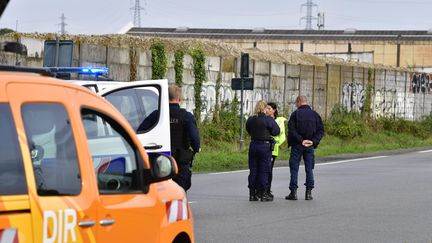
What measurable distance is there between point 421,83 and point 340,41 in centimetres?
3851

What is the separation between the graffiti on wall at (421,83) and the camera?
53625 millimetres

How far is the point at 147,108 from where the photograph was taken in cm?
1323

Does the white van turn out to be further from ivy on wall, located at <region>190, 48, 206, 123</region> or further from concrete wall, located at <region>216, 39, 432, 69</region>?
concrete wall, located at <region>216, 39, 432, 69</region>

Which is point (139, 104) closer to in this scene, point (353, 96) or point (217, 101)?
point (217, 101)

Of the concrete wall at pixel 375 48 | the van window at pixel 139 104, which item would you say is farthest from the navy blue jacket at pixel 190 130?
the concrete wall at pixel 375 48

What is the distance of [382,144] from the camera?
142ft

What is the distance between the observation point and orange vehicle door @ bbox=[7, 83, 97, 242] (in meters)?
5.33

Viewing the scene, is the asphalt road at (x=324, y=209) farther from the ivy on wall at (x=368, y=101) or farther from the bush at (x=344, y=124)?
the ivy on wall at (x=368, y=101)

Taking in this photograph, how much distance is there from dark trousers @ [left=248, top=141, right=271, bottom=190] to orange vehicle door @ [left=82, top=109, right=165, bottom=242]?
10224mm

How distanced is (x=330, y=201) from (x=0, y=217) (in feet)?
43.0

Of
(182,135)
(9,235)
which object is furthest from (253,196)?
(9,235)

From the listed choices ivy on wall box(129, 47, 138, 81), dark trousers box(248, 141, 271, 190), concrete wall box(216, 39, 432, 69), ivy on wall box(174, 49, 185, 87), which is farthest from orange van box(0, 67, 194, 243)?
concrete wall box(216, 39, 432, 69)

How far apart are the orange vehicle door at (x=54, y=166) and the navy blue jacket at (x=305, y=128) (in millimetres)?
11834

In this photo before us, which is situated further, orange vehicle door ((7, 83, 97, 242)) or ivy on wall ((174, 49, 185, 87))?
ivy on wall ((174, 49, 185, 87))
